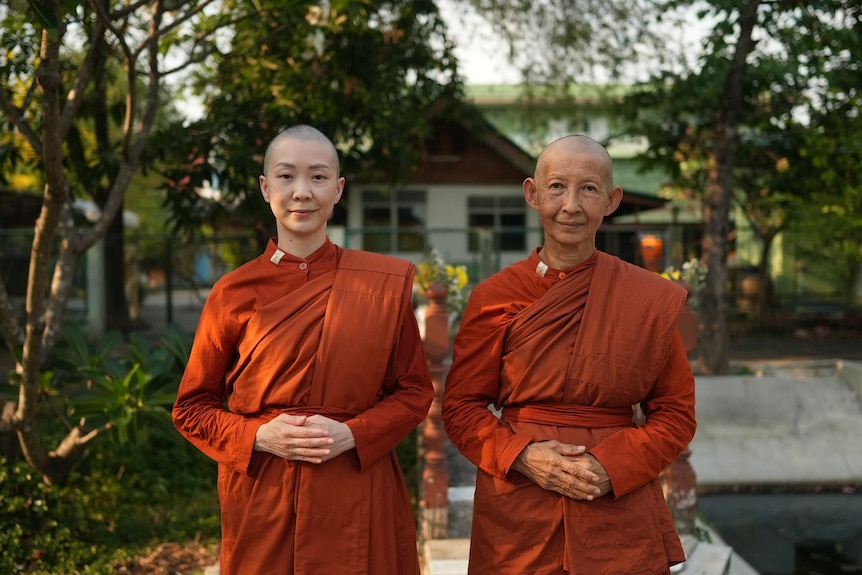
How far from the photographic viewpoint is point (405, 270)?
2.43 meters

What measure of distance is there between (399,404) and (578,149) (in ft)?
2.87

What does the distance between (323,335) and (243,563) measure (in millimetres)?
688

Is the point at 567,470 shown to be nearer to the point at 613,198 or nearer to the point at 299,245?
the point at 613,198

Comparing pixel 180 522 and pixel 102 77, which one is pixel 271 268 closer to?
pixel 180 522

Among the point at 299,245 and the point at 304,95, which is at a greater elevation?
the point at 304,95

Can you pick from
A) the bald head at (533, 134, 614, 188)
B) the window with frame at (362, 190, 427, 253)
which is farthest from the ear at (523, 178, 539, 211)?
the window with frame at (362, 190, 427, 253)

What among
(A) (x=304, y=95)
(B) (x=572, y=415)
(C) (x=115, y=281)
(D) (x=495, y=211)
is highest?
(A) (x=304, y=95)

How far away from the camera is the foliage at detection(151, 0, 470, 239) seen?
6.61 m

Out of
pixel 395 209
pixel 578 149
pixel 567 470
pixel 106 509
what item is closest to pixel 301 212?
pixel 578 149

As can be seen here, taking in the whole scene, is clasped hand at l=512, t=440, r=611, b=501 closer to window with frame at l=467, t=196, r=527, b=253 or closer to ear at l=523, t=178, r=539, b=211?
ear at l=523, t=178, r=539, b=211

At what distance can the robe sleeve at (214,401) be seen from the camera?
7.64ft

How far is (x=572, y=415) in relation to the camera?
2.31 m

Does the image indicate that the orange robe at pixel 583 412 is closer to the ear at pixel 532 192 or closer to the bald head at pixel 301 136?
the ear at pixel 532 192

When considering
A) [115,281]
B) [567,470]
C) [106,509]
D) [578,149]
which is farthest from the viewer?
[115,281]
